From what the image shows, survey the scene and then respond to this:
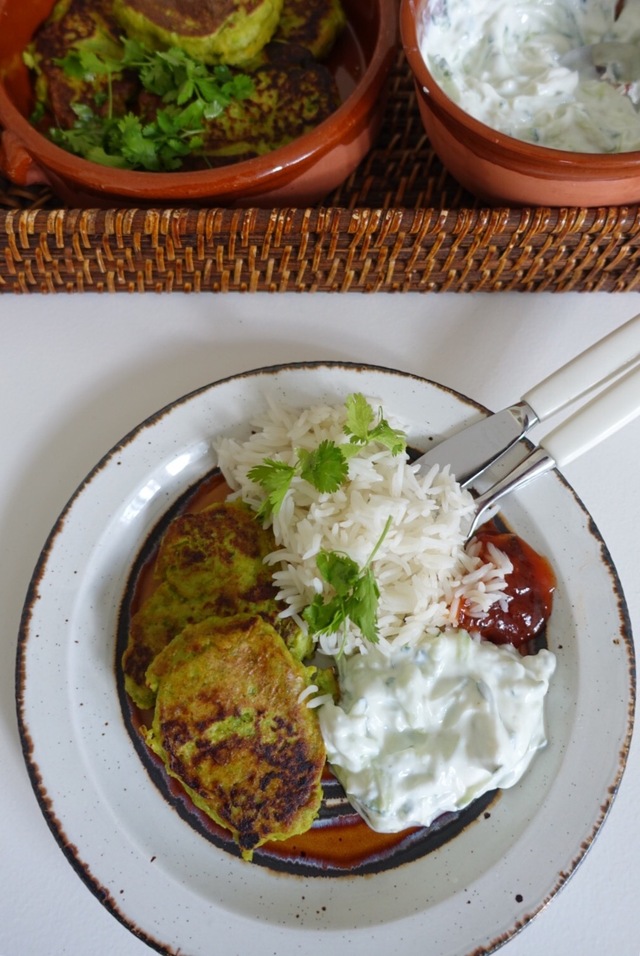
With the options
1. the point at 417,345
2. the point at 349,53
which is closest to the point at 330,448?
the point at 417,345

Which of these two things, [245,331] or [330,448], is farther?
[245,331]

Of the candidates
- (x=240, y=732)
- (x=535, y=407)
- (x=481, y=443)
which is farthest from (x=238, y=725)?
(x=535, y=407)

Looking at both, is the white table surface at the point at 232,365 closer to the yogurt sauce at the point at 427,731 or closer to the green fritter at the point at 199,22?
the yogurt sauce at the point at 427,731

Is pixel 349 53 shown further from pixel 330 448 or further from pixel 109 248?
pixel 330 448

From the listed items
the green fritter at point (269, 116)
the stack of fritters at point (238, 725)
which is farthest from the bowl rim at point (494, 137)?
the stack of fritters at point (238, 725)

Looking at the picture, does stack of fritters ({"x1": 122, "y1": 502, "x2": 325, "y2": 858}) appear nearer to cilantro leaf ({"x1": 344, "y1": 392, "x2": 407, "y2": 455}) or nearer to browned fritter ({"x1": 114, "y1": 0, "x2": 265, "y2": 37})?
cilantro leaf ({"x1": 344, "y1": 392, "x2": 407, "y2": 455})
